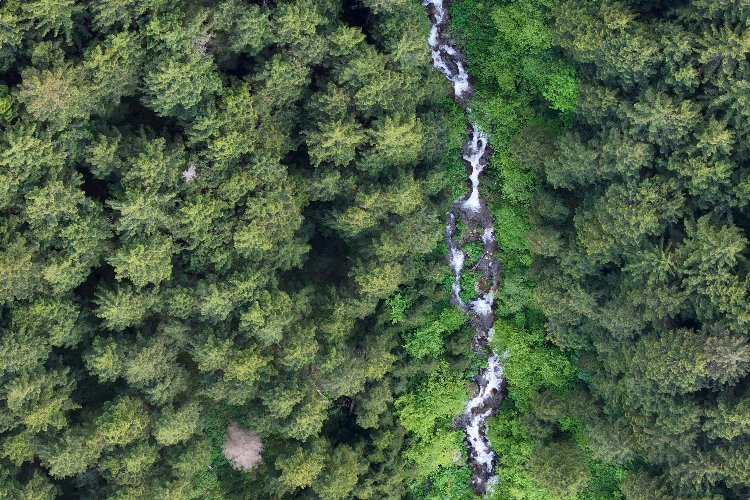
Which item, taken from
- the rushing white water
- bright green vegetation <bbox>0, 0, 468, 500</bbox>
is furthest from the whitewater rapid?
bright green vegetation <bbox>0, 0, 468, 500</bbox>

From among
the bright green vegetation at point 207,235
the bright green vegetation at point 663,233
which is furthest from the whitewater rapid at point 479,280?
the bright green vegetation at point 663,233

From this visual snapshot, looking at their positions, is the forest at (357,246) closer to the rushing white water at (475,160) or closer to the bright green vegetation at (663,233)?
the bright green vegetation at (663,233)

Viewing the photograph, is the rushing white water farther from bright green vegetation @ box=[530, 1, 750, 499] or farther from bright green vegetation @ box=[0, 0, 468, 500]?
bright green vegetation @ box=[530, 1, 750, 499]

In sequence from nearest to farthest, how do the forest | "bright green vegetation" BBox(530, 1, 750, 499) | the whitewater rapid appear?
1. "bright green vegetation" BBox(530, 1, 750, 499)
2. the forest
3. the whitewater rapid

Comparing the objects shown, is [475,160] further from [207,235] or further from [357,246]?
[207,235]

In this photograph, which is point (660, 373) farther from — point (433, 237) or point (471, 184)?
point (471, 184)

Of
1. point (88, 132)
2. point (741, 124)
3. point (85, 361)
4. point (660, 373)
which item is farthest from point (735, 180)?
point (85, 361)
